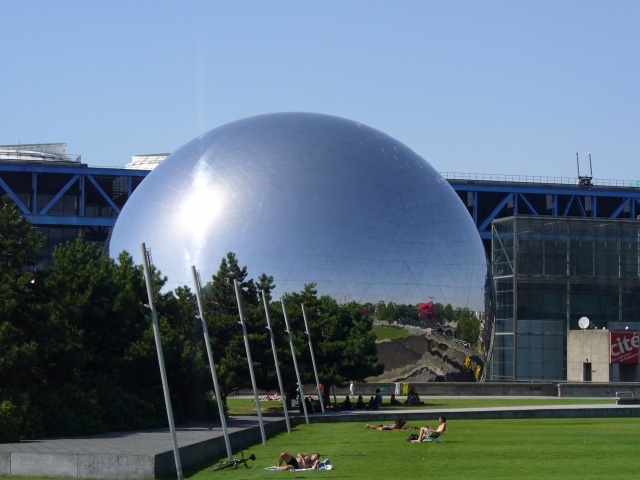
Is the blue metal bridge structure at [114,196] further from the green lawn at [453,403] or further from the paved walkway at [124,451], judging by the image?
the paved walkway at [124,451]

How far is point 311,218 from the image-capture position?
53.3 m

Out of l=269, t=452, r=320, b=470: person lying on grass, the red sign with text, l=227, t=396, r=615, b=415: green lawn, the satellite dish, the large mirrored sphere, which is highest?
the large mirrored sphere

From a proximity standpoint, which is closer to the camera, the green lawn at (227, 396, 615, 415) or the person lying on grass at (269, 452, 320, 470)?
the person lying on grass at (269, 452, 320, 470)

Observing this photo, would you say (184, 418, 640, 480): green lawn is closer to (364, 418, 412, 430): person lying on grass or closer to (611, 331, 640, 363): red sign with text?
(364, 418, 412, 430): person lying on grass

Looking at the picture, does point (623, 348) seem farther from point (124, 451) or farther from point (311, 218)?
point (124, 451)

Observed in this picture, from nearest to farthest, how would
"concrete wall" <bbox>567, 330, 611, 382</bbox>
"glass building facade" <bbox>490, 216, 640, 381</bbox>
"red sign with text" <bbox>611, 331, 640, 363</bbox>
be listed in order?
"red sign with text" <bbox>611, 331, 640, 363</bbox>
"concrete wall" <bbox>567, 330, 611, 382</bbox>
"glass building facade" <bbox>490, 216, 640, 381</bbox>

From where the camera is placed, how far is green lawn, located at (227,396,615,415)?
4312 cm

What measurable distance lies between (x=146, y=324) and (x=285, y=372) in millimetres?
8542

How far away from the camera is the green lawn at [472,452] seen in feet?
64.9

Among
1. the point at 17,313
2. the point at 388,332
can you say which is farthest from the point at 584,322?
the point at 17,313

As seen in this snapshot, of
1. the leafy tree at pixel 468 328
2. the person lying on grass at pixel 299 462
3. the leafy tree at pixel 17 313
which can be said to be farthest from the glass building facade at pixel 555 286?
the person lying on grass at pixel 299 462

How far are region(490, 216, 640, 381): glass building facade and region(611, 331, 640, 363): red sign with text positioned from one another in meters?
6.44

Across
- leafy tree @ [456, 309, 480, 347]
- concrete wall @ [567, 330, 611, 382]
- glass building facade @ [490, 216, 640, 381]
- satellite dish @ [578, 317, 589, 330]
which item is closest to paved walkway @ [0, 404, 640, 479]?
leafy tree @ [456, 309, 480, 347]

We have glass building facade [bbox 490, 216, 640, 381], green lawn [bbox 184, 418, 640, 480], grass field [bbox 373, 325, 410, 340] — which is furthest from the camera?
glass building facade [bbox 490, 216, 640, 381]
